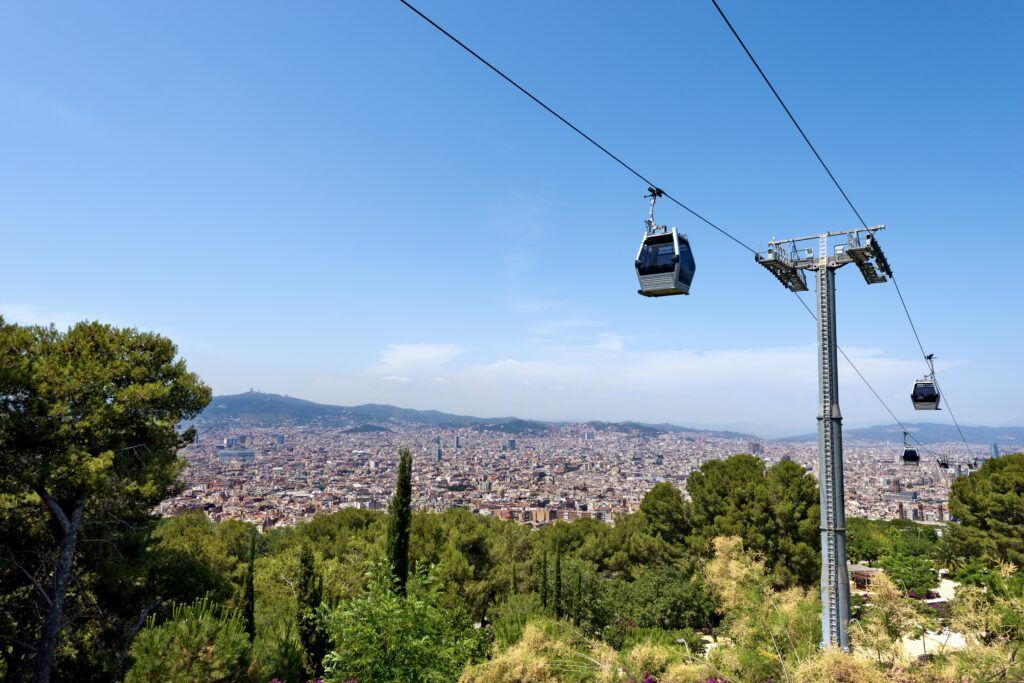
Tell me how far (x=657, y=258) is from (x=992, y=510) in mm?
26710

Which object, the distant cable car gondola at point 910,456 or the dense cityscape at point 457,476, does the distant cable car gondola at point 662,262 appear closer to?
the distant cable car gondola at point 910,456

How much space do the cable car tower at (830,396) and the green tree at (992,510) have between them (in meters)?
17.8

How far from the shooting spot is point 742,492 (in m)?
23.2

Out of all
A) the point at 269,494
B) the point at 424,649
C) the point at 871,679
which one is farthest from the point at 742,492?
the point at 269,494

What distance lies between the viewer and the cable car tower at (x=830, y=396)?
9.22 m

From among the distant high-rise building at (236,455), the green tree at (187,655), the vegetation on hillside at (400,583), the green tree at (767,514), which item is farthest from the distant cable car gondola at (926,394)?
the distant high-rise building at (236,455)

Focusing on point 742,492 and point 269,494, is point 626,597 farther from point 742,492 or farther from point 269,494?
point 269,494

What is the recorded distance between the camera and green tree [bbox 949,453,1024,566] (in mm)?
21953

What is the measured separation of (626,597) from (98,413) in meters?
17.0

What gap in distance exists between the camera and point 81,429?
1066 cm

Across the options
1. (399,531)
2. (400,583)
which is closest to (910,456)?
(399,531)

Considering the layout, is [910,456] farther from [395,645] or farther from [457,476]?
[457,476]

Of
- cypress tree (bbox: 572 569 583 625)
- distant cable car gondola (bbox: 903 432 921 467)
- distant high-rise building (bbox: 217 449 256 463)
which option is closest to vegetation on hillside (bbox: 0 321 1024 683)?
cypress tree (bbox: 572 569 583 625)

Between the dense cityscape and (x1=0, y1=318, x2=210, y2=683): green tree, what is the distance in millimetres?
15372
